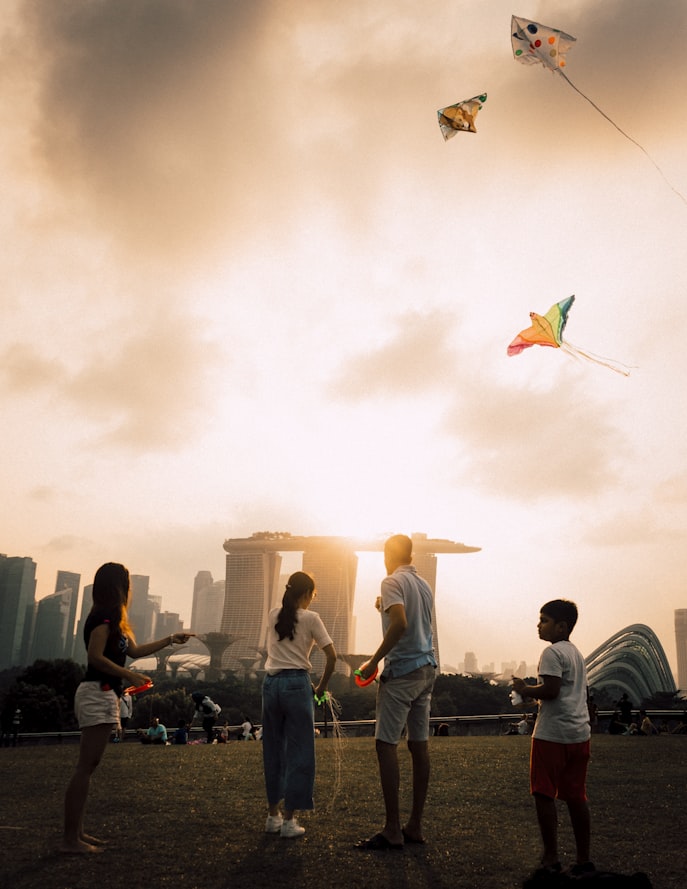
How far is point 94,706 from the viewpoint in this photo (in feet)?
19.4

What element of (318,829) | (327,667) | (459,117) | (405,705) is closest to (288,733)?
(327,667)

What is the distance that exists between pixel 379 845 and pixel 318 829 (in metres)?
0.92

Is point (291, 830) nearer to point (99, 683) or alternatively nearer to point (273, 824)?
point (273, 824)

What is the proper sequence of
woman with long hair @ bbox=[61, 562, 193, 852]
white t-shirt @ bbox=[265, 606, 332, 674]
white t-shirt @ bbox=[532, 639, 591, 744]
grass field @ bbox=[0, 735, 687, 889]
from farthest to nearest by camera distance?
white t-shirt @ bbox=[265, 606, 332, 674] → woman with long hair @ bbox=[61, 562, 193, 852] → white t-shirt @ bbox=[532, 639, 591, 744] → grass field @ bbox=[0, 735, 687, 889]

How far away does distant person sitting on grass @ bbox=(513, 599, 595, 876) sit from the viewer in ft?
17.3

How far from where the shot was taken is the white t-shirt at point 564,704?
213 inches

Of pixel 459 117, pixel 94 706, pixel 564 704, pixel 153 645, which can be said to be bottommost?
pixel 94 706

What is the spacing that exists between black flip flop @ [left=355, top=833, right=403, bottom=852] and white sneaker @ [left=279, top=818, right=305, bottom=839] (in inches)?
23.8

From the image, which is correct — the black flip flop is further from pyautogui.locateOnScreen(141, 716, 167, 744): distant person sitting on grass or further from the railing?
the railing

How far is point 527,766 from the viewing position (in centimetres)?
1132

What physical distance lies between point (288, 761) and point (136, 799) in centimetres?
271

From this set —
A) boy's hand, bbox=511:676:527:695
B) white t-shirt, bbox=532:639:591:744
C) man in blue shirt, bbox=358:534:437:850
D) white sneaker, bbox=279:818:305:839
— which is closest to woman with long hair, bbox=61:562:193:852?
white sneaker, bbox=279:818:305:839

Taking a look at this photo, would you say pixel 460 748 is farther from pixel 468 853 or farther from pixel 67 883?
pixel 67 883

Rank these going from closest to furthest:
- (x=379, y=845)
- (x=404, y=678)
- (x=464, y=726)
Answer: (x=379, y=845) → (x=404, y=678) → (x=464, y=726)
